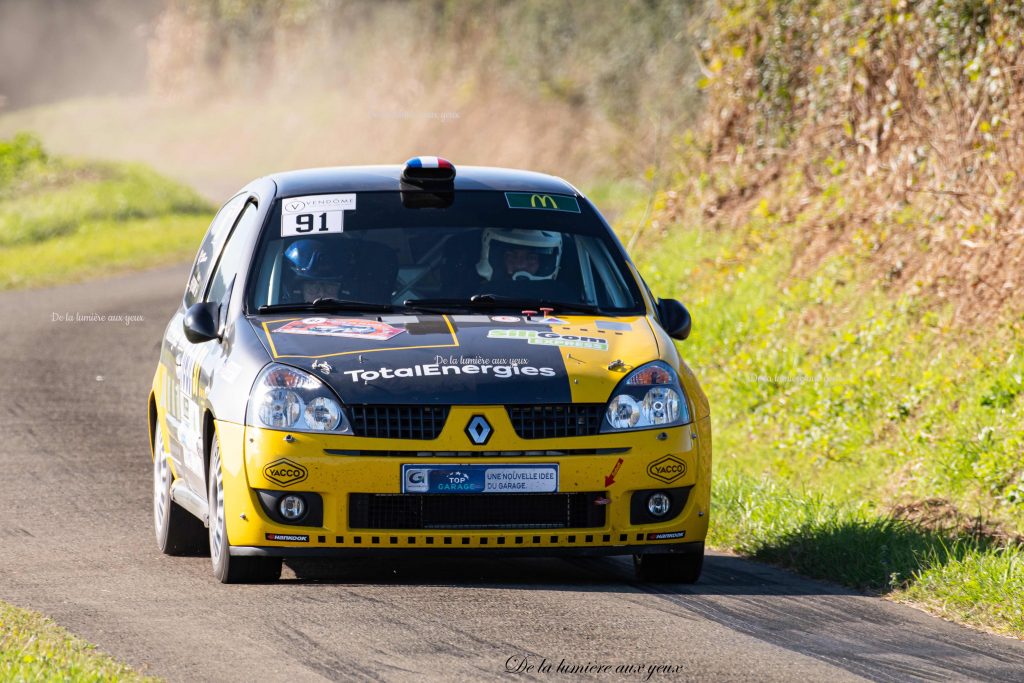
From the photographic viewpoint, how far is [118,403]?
13375mm

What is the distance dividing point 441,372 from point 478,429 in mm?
271

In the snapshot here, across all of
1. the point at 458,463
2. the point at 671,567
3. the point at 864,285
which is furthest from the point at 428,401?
the point at 864,285

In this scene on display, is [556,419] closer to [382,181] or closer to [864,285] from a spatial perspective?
[382,181]

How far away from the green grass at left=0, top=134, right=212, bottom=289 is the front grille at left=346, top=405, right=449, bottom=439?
16.5 meters

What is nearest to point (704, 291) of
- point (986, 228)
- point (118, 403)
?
point (986, 228)

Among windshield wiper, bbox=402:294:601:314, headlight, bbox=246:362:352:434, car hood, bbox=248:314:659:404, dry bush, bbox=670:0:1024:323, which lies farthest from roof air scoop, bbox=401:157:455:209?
dry bush, bbox=670:0:1024:323

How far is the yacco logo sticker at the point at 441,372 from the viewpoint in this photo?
276 inches

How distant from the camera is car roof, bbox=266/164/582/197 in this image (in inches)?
329

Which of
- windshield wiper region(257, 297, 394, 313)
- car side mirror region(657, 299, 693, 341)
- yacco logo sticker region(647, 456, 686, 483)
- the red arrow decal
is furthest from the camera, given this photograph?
car side mirror region(657, 299, 693, 341)

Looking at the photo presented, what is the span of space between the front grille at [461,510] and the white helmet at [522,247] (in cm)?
133

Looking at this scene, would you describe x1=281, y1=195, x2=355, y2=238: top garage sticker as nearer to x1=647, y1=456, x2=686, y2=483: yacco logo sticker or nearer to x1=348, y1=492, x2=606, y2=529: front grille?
x1=348, y1=492, x2=606, y2=529: front grille

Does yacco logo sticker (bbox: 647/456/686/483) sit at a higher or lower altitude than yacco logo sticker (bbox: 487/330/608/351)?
lower

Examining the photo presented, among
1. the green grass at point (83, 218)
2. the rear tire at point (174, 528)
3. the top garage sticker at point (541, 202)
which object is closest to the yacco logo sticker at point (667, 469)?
the top garage sticker at point (541, 202)

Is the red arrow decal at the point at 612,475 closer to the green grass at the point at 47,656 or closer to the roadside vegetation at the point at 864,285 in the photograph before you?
the roadside vegetation at the point at 864,285
